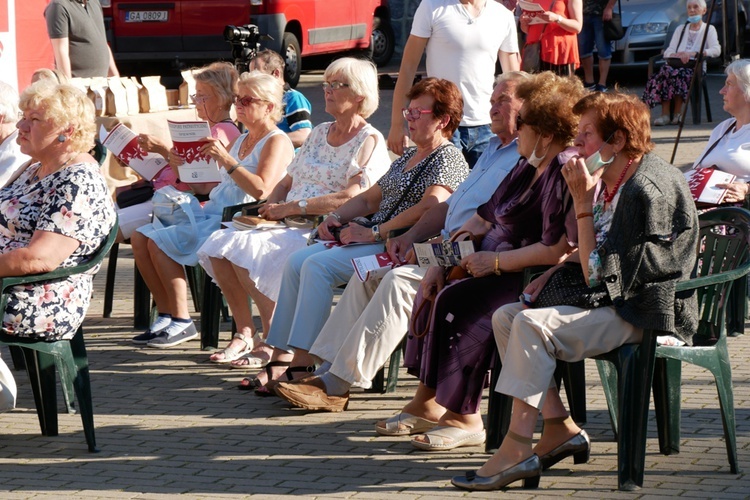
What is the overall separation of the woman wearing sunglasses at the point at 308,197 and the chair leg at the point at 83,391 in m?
1.24

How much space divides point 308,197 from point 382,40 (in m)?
14.2

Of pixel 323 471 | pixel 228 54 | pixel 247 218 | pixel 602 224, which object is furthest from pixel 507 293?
pixel 228 54

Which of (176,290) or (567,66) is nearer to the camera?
(176,290)

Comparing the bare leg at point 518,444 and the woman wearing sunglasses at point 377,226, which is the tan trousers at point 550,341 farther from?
the woman wearing sunglasses at point 377,226

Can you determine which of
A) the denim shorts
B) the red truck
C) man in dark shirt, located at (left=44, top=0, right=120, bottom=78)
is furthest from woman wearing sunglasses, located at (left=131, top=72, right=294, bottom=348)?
the denim shorts

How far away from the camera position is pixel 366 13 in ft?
61.5

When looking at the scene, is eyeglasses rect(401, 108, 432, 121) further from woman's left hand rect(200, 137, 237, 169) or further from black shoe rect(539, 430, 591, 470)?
black shoe rect(539, 430, 591, 470)

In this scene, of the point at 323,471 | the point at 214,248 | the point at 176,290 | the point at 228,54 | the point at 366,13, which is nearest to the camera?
the point at 323,471

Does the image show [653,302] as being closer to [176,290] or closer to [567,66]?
[176,290]

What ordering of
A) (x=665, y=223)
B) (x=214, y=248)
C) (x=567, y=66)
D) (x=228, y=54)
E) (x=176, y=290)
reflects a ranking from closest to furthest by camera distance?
(x=665, y=223) → (x=214, y=248) → (x=176, y=290) → (x=567, y=66) → (x=228, y=54)

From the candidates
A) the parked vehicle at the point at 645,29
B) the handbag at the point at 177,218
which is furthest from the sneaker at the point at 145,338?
the parked vehicle at the point at 645,29

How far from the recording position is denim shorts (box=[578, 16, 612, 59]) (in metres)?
16.3

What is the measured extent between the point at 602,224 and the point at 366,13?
14.8 metres

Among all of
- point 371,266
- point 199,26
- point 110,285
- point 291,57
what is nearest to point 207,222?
point 110,285
